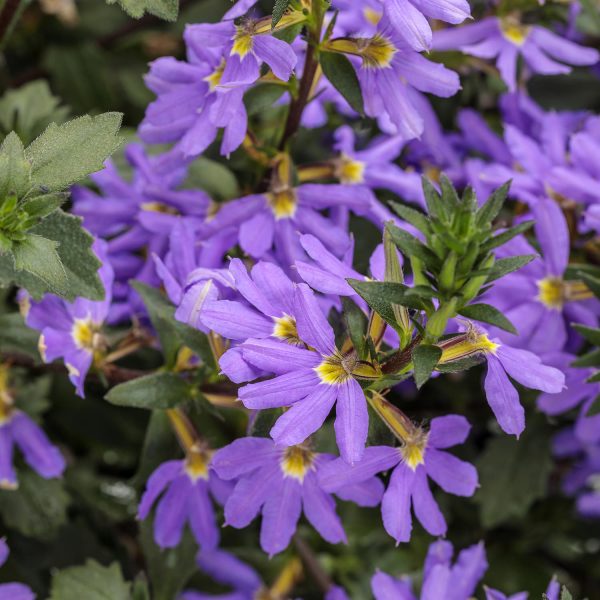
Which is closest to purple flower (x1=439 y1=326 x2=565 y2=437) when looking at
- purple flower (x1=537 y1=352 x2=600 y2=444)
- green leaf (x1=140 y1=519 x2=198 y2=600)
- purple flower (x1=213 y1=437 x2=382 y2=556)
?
purple flower (x1=213 y1=437 x2=382 y2=556)

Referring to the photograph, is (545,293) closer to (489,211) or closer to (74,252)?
(489,211)

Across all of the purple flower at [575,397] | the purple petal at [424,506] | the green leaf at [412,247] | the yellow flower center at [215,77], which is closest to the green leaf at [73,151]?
the yellow flower center at [215,77]

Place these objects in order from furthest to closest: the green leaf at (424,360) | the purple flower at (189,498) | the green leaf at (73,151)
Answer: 1. the purple flower at (189,498)
2. the green leaf at (73,151)
3. the green leaf at (424,360)

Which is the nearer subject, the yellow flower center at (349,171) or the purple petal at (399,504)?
the purple petal at (399,504)

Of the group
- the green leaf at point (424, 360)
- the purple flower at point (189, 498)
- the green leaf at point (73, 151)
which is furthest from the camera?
the purple flower at point (189, 498)

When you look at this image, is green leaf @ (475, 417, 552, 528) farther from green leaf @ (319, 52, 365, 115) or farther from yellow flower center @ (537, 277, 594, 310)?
green leaf @ (319, 52, 365, 115)

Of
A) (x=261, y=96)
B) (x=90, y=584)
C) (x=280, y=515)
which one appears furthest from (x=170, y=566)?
(x=261, y=96)

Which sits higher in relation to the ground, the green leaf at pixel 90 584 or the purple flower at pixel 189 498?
the purple flower at pixel 189 498

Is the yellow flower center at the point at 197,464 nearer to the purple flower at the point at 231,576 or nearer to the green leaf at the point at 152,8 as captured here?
the purple flower at the point at 231,576
